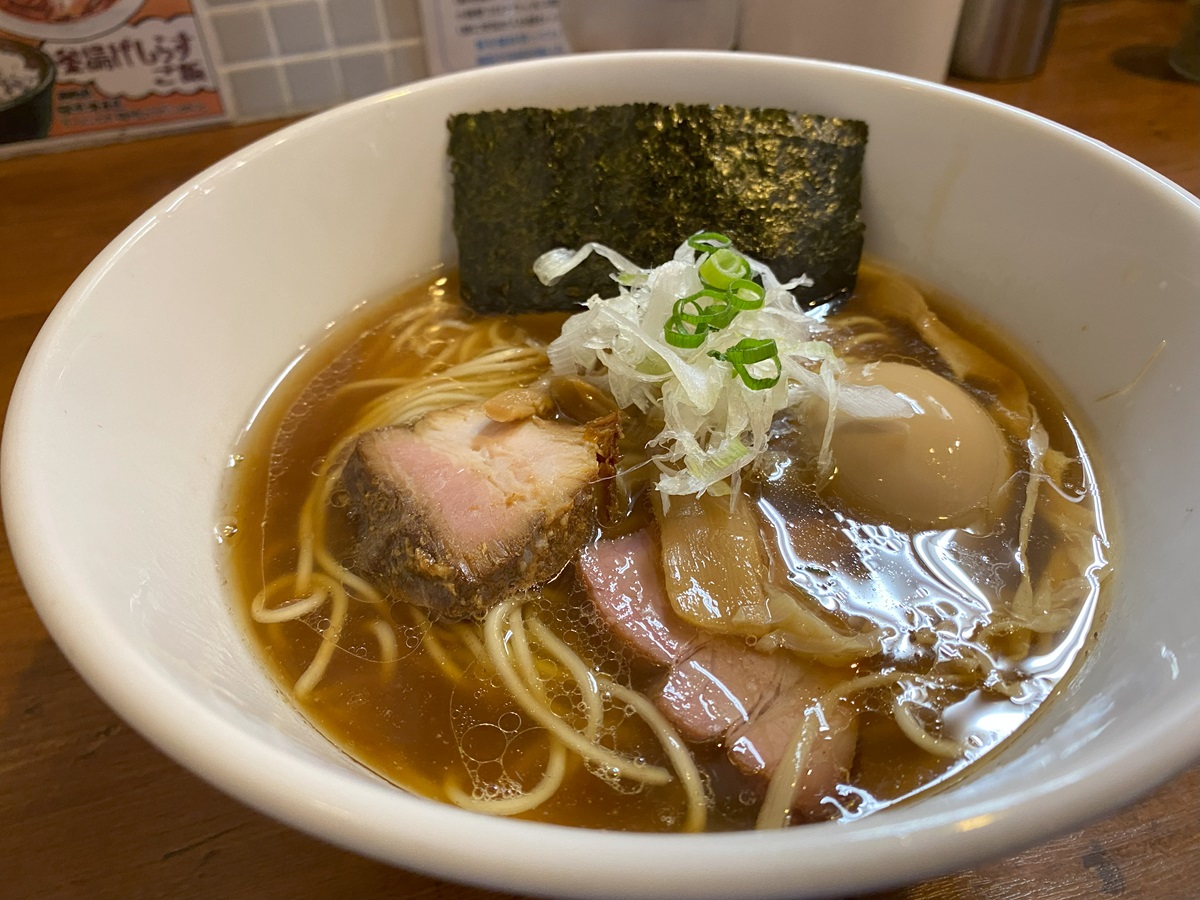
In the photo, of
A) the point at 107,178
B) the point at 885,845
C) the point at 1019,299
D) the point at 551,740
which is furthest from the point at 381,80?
the point at 885,845

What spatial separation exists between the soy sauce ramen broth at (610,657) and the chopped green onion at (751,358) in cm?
18

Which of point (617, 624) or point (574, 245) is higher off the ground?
point (574, 245)

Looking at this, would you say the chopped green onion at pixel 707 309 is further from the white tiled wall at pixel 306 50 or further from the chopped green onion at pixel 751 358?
the white tiled wall at pixel 306 50

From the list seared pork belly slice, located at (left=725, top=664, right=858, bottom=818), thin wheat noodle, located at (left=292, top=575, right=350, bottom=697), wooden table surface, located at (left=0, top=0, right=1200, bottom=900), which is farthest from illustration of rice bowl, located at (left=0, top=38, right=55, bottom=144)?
seared pork belly slice, located at (left=725, top=664, right=858, bottom=818)

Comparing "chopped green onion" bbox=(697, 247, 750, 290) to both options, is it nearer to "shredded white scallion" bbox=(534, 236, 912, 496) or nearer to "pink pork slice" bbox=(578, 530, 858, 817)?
"shredded white scallion" bbox=(534, 236, 912, 496)

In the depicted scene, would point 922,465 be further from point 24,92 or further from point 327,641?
point 24,92

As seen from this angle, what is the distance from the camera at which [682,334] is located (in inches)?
53.2

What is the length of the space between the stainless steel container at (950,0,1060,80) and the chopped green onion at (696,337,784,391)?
174 cm

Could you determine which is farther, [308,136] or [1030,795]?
[308,136]

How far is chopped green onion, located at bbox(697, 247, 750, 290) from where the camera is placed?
1398mm

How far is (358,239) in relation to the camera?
1656 mm

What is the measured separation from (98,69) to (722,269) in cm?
177

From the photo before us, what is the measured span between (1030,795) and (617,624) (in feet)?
2.10

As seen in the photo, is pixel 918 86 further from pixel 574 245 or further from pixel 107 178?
pixel 107 178
